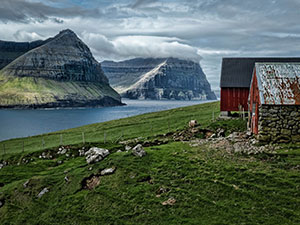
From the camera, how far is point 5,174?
30156mm

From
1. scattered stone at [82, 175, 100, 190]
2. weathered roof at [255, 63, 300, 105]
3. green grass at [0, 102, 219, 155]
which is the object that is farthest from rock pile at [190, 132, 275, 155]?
green grass at [0, 102, 219, 155]

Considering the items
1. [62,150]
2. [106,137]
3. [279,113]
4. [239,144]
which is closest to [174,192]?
[239,144]

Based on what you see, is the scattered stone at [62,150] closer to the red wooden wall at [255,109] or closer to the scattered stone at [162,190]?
the scattered stone at [162,190]

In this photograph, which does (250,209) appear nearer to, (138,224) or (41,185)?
(138,224)

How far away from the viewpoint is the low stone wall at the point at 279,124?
25.2m

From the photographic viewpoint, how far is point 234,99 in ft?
162

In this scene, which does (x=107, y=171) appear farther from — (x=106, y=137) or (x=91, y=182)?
(x=106, y=137)

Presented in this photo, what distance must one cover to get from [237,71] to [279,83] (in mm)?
24435

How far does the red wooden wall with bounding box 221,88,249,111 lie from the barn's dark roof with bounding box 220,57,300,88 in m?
1.00

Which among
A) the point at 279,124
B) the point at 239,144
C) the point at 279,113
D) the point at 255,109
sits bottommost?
the point at 239,144

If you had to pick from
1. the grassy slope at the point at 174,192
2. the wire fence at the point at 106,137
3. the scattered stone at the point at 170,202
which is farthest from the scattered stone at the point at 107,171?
the wire fence at the point at 106,137

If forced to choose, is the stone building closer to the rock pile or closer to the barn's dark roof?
the rock pile

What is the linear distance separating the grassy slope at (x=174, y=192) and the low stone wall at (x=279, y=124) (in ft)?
6.16

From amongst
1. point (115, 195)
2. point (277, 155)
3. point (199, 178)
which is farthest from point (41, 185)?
point (277, 155)
